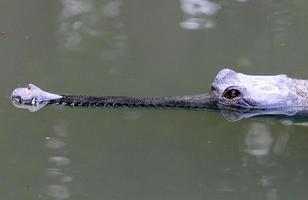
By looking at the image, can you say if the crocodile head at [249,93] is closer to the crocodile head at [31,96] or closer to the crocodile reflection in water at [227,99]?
the crocodile reflection in water at [227,99]

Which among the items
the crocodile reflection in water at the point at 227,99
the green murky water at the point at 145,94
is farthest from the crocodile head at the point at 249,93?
the green murky water at the point at 145,94

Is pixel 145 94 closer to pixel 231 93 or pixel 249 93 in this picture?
pixel 231 93

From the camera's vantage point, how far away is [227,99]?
5.34 meters

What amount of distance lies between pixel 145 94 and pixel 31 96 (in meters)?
1.01

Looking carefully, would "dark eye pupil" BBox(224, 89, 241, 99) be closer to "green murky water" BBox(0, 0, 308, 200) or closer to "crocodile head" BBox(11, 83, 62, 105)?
"green murky water" BBox(0, 0, 308, 200)

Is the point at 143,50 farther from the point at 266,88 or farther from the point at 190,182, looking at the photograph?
the point at 190,182

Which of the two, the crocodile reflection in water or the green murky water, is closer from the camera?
the green murky water

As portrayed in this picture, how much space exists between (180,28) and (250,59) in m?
0.94

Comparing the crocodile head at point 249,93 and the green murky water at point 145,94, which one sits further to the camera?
the crocodile head at point 249,93

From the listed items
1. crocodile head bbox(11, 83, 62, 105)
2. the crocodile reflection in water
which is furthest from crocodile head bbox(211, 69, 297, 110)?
crocodile head bbox(11, 83, 62, 105)

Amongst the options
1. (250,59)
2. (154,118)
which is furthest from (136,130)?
(250,59)

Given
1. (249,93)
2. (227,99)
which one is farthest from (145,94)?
(249,93)

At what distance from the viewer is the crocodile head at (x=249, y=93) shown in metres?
5.30

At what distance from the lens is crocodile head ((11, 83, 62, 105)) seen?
535 centimetres
